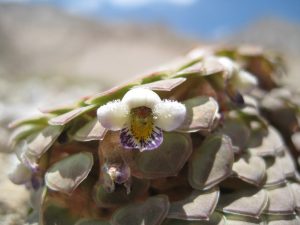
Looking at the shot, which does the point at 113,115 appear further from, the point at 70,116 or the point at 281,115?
the point at 281,115

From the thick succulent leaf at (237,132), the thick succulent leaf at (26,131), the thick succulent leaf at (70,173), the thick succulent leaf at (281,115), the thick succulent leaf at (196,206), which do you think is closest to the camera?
the thick succulent leaf at (196,206)

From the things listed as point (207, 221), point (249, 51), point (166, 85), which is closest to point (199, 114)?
point (166, 85)

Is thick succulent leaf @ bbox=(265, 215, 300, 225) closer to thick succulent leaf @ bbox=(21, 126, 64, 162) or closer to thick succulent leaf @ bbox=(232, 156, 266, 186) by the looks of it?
thick succulent leaf @ bbox=(232, 156, 266, 186)

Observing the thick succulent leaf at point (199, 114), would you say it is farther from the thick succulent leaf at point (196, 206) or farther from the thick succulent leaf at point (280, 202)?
the thick succulent leaf at point (280, 202)

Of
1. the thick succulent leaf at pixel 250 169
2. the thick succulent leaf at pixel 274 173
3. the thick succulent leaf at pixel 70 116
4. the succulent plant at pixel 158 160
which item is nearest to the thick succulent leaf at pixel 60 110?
the succulent plant at pixel 158 160

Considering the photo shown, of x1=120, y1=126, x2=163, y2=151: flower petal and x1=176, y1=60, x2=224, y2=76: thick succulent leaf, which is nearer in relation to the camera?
x1=120, y1=126, x2=163, y2=151: flower petal

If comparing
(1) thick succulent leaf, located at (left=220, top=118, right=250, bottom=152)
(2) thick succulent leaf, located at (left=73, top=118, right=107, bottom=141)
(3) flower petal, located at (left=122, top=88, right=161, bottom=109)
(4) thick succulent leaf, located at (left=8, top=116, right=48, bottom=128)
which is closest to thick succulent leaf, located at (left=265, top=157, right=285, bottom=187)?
(1) thick succulent leaf, located at (left=220, top=118, right=250, bottom=152)

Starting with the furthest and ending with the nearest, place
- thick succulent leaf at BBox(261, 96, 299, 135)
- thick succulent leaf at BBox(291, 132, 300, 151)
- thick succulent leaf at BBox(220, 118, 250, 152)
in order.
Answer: thick succulent leaf at BBox(261, 96, 299, 135), thick succulent leaf at BBox(291, 132, 300, 151), thick succulent leaf at BBox(220, 118, 250, 152)

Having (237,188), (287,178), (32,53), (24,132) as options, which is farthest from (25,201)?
(32,53)
